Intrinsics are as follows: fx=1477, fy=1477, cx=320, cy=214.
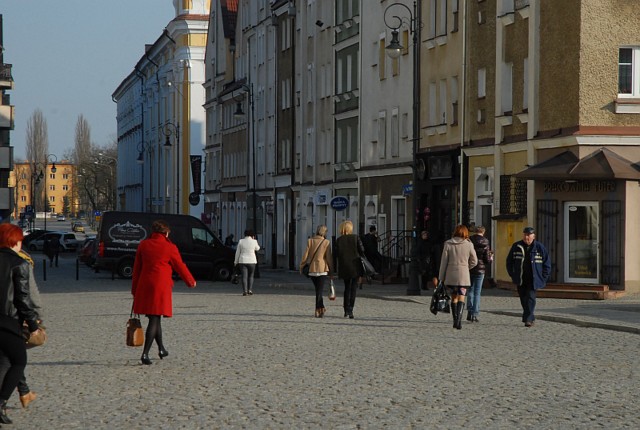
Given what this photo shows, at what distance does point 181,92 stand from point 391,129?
60.6 metres

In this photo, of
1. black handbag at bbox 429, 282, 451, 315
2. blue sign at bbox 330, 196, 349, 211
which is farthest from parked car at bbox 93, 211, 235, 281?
black handbag at bbox 429, 282, 451, 315

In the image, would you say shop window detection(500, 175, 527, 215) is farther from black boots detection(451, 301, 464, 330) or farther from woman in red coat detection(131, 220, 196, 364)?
woman in red coat detection(131, 220, 196, 364)

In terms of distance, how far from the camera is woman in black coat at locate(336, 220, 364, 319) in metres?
27.4

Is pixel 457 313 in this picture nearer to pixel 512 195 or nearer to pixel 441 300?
pixel 441 300

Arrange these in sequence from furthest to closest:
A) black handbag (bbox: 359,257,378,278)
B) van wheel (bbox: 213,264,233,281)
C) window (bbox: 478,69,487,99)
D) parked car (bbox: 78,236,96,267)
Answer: parked car (bbox: 78,236,96,267)
van wheel (bbox: 213,264,233,281)
window (bbox: 478,69,487,99)
black handbag (bbox: 359,257,378,278)

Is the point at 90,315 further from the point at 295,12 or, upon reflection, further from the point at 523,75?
the point at 295,12

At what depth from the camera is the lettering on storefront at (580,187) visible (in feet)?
118

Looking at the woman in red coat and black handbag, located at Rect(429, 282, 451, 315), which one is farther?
black handbag, located at Rect(429, 282, 451, 315)

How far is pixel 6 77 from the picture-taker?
93.7 m

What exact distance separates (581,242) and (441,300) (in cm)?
1225

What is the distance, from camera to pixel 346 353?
1906cm

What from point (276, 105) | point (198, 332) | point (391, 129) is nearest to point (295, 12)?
point (276, 105)

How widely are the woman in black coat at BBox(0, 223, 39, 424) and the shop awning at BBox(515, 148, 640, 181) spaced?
24378mm

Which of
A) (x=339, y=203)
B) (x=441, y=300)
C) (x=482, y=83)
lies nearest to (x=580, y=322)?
(x=441, y=300)
